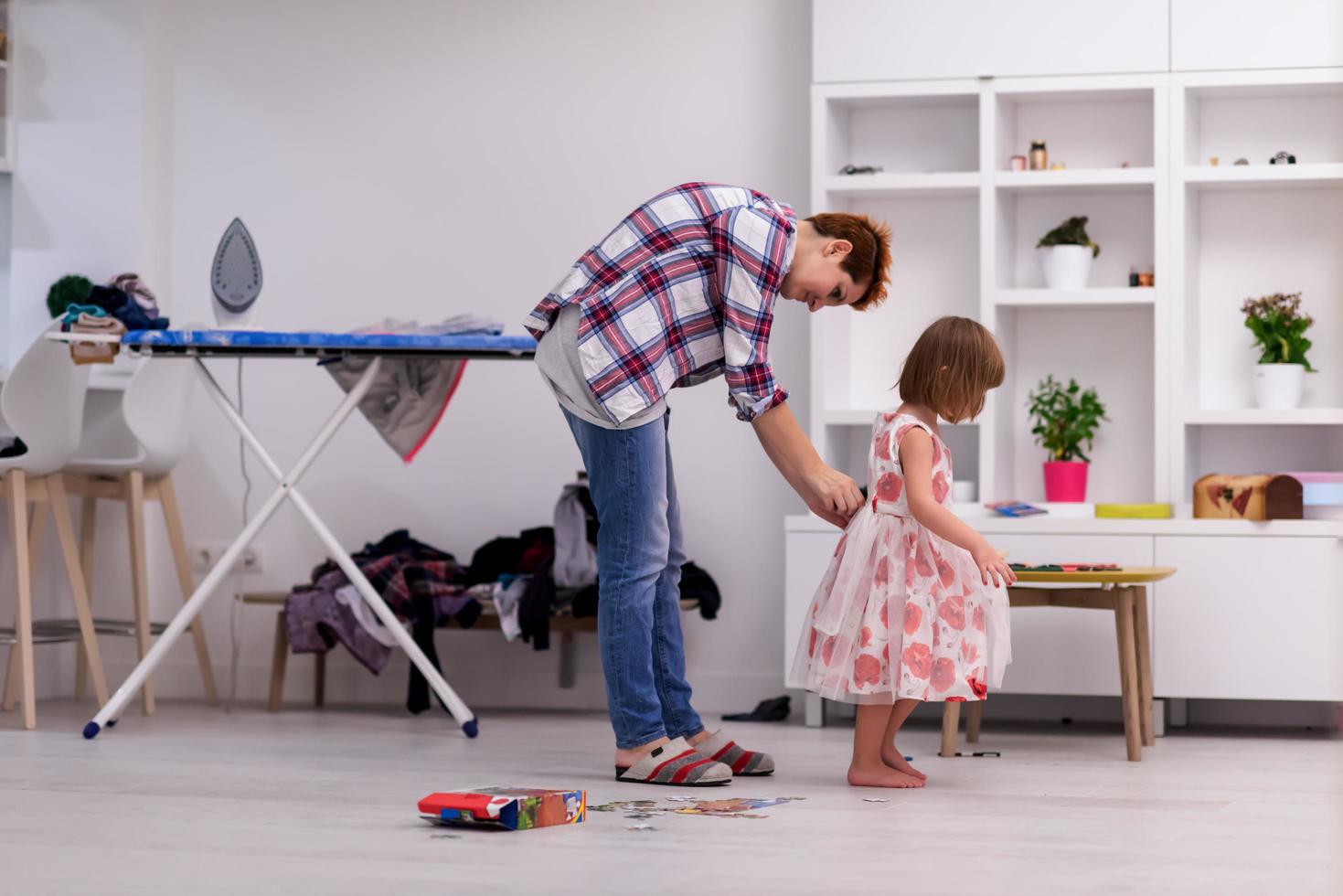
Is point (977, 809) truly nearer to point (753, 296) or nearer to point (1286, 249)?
point (753, 296)

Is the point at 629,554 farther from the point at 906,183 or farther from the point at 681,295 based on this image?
the point at 906,183

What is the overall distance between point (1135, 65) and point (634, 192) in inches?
53.9

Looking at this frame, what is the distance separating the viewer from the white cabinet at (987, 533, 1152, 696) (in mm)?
3768

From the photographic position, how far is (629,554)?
2.80 meters

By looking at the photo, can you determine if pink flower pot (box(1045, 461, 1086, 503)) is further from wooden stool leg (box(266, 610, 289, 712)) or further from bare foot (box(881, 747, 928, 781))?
wooden stool leg (box(266, 610, 289, 712))

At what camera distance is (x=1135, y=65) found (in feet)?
12.8

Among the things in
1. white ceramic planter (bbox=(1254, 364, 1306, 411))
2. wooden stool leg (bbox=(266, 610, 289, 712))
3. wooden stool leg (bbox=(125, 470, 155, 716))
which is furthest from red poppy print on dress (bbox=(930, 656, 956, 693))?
wooden stool leg (bbox=(125, 470, 155, 716))

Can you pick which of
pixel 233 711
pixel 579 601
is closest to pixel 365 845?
pixel 579 601

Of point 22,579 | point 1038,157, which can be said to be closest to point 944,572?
point 1038,157

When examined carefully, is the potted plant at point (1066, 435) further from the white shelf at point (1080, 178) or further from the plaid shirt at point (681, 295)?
the plaid shirt at point (681, 295)

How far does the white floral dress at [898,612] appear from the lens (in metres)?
2.79

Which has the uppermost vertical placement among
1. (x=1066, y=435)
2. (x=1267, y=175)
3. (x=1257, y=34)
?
(x=1257, y=34)

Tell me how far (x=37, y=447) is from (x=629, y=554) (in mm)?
1764

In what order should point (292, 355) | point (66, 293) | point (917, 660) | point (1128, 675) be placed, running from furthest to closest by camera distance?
1. point (66, 293)
2. point (292, 355)
3. point (1128, 675)
4. point (917, 660)
